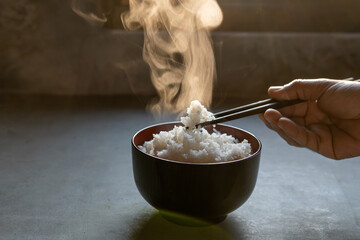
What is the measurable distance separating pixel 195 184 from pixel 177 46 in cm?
167

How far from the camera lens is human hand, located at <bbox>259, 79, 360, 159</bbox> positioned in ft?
3.35

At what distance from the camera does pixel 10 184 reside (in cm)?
117

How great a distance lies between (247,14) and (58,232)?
2.32 meters

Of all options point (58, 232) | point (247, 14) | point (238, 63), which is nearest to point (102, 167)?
point (58, 232)

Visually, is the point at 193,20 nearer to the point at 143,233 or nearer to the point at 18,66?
the point at 18,66

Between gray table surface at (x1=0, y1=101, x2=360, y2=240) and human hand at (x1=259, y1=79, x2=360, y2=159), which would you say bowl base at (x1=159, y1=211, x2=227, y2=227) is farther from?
human hand at (x1=259, y1=79, x2=360, y2=159)

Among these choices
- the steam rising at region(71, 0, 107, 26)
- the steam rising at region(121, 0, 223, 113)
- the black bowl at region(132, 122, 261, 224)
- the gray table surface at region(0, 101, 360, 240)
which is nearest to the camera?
the black bowl at region(132, 122, 261, 224)

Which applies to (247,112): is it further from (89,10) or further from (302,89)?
(89,10)

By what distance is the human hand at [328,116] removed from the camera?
102 centimetres

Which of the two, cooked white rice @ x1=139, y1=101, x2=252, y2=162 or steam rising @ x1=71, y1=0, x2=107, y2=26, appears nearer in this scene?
cooked white rice @ x1=139, y1=101, x2=252, y2=162

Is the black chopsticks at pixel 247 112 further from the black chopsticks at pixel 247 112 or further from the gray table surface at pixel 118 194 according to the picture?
the gray table surface at pixel 118 194

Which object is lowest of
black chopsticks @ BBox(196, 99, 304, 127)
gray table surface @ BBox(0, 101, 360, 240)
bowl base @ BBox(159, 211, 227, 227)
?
gray table surface @ BBox(0, 101, 360, 240)

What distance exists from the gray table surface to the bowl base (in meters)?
0.01

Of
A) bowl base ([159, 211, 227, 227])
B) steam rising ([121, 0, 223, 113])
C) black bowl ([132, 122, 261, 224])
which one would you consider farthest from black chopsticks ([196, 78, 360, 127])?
steam rising ([121, 0, 223, 113])
